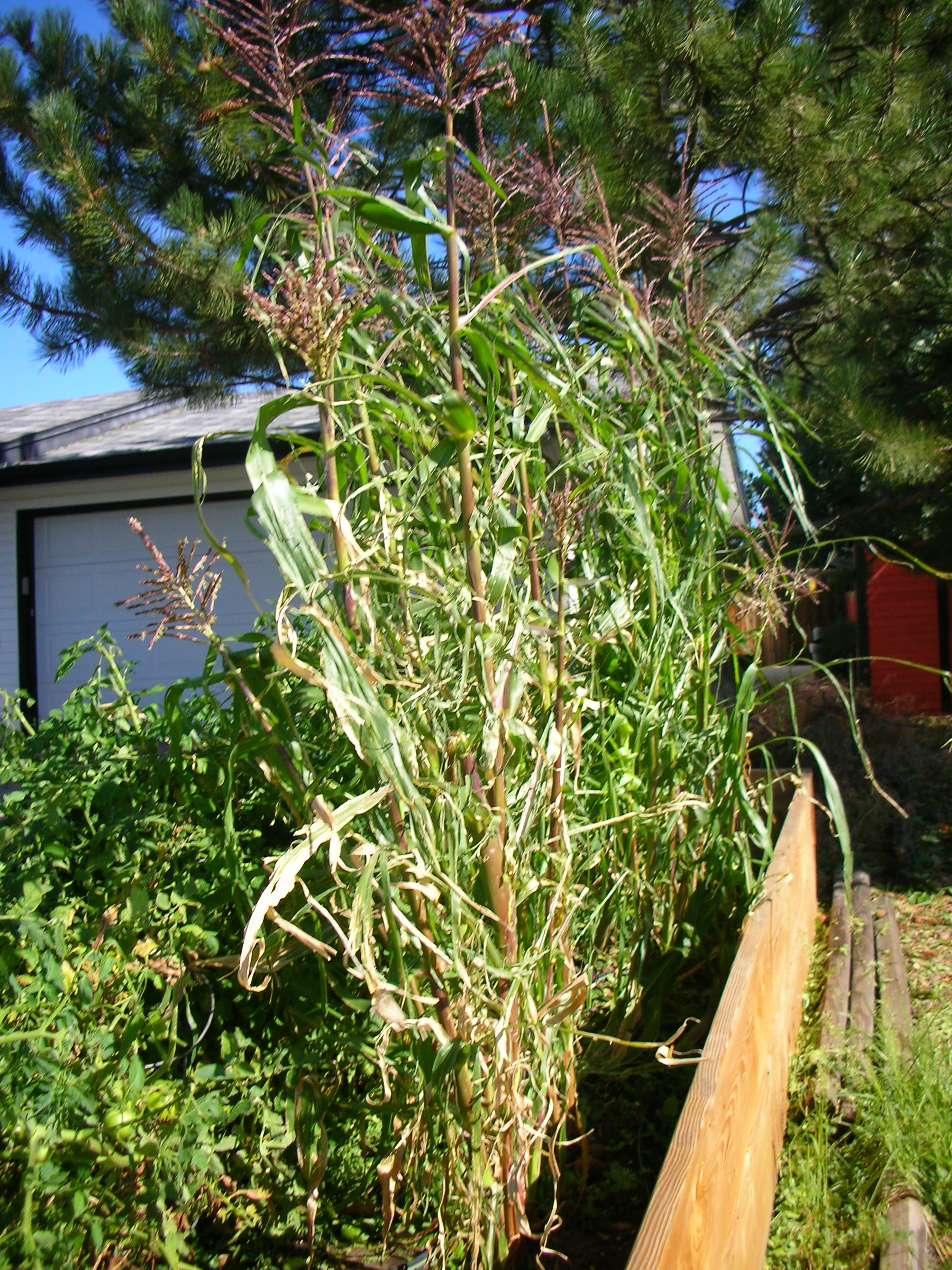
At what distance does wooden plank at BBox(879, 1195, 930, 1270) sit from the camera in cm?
178

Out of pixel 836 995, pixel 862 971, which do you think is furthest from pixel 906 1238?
pixel 862 971

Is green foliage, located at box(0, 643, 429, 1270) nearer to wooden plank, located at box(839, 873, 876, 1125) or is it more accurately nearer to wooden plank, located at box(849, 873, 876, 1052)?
wooden plank, located at box(839, 873, 876, 1125)

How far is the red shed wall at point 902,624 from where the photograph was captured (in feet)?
40.8

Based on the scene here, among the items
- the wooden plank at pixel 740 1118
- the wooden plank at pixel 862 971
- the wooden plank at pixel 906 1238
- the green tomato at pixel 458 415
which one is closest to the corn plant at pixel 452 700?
the green tomato at pixel 458 415

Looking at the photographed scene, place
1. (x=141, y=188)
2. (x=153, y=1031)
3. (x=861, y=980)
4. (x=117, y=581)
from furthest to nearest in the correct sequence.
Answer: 1. (x=117, y=581)
2. (x=141, y=188)
3. (x=861, y=980)
4. (x=153, y=1031)

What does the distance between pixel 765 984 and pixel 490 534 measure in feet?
3.59

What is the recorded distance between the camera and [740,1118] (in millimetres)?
1523

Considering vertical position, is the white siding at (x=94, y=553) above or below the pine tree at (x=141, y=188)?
below

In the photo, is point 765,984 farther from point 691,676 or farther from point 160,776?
point 160,776

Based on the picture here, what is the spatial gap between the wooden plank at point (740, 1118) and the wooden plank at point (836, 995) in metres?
0.10

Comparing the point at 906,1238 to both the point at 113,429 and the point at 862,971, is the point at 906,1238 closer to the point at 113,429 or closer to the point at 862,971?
the point at 862,971

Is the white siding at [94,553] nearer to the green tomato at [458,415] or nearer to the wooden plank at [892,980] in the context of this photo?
the wooden plank at [892,980]

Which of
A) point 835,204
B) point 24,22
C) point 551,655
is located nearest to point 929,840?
point 835,204

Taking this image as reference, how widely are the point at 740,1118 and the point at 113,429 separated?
9239 millimetres
